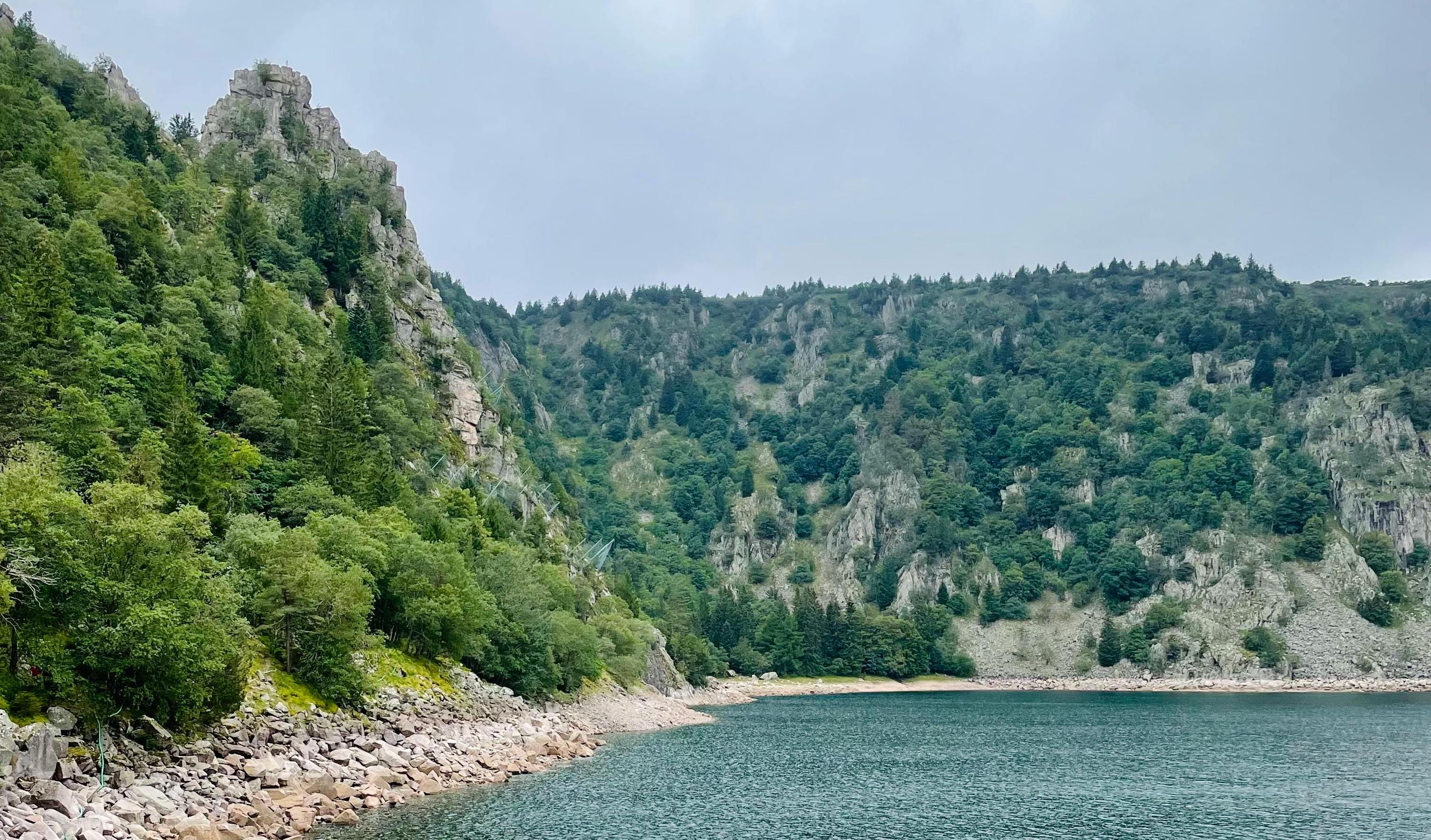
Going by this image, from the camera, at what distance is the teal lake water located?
173ft

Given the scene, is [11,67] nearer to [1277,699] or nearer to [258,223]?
[258,223]

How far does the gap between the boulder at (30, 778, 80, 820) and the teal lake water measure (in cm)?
1151

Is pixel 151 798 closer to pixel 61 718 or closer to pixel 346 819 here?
pixel 61 718

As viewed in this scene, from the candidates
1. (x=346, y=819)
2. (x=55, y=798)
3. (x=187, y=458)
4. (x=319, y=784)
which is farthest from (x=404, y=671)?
(x=55, y=798)

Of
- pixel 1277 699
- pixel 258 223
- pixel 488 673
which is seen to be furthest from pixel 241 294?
pixel 1277 699

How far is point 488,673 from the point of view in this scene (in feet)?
293

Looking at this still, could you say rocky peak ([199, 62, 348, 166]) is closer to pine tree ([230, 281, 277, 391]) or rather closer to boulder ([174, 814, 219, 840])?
pine tree ([230, 281, 277, 391])

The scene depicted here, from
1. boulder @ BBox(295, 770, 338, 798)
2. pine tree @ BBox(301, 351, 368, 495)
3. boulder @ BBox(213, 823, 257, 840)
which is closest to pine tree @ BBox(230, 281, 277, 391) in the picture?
pine tree @ BBox(301, 351, 368, 495)

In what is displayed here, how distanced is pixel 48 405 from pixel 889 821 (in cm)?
5154

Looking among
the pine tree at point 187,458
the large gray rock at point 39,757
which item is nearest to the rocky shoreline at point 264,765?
the large gray rock at point 39,757

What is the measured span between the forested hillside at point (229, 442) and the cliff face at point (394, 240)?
1.90 ft

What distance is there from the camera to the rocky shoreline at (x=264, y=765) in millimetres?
36438

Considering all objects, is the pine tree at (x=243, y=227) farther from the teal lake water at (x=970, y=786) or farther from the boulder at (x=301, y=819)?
the boulder at (x=301, y=819)

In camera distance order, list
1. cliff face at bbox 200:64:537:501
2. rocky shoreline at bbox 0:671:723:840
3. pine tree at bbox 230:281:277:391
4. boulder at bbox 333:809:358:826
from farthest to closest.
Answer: cliff face at bbox 200:64:537:501
pine tree at bbox 230:281:277:391
boulder at bbox 333:809:358:826
rocky shoreline at bbox 0:671:723:840
